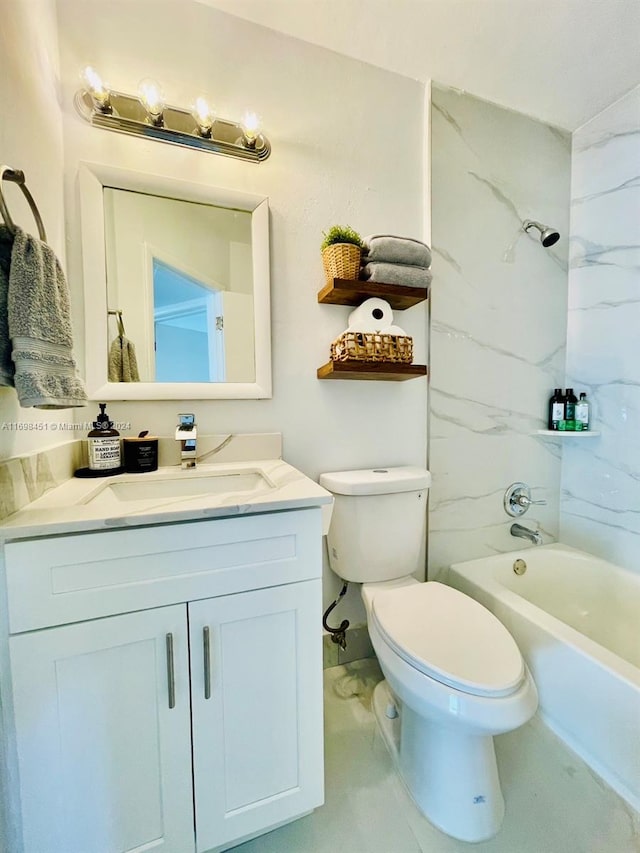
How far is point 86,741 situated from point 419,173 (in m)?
2.04

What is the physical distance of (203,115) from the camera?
3.71 ft

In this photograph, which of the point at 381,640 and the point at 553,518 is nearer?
the point at 381,640

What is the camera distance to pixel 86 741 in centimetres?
67

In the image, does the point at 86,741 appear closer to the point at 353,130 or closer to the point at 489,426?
the point at 489,426

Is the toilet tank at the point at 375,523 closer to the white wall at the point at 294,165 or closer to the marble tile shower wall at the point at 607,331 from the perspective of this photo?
the white wall at the point at 294,165

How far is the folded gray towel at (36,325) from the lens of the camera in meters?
0.64

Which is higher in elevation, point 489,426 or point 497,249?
point 497,249

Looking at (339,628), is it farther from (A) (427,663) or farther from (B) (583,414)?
(B) (583,414)

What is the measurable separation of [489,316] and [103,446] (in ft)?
5.31

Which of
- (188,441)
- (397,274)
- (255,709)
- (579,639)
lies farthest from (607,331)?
(255,709)

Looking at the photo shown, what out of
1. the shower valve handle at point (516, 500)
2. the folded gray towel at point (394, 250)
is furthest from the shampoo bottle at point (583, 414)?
the folded gray towel at point (394, 250)

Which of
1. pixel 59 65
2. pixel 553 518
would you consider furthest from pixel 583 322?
pixel 59 65

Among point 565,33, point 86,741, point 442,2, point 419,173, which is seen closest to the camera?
point 86,741

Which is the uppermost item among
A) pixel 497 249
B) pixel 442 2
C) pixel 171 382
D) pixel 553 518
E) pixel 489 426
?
pixel 442 2
